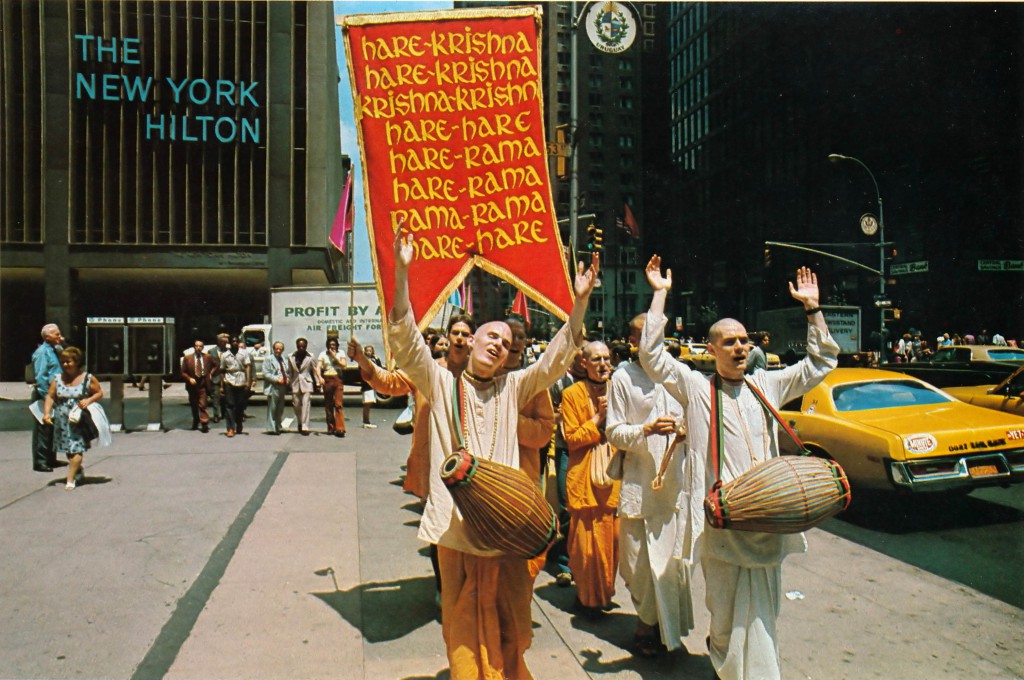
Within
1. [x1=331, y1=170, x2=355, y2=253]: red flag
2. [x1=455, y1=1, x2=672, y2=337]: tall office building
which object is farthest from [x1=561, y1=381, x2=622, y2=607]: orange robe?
[x1=455, y1=1, x2=672, y2=337]: tall office building

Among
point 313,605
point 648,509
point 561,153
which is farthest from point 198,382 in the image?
point 648,509

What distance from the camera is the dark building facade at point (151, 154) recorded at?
29.5 m

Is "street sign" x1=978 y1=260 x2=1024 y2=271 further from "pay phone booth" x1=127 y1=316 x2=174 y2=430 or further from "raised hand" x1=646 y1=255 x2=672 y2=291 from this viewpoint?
"raised hand" x1=646 y1=255 x2=672 y2=291

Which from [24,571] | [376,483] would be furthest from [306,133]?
[24,571]

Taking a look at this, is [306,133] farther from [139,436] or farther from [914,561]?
[914,561]

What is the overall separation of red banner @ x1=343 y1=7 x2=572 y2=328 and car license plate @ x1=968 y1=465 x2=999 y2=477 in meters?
4.59

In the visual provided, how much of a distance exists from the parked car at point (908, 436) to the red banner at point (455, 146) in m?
3.76

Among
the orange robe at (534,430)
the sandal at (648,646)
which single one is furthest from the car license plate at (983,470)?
the orange robe at (534,430)

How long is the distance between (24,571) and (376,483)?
4202mm

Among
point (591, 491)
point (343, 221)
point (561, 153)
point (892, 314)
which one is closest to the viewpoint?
point (591, 491)

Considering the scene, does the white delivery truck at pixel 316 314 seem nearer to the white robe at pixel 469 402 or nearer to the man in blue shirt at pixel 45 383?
the man in blue shirt at pixel 45 383

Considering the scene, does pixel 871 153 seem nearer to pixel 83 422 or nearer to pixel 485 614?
pixel 83 422

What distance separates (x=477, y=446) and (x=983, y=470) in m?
5.61

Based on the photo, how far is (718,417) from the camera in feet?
12.4
